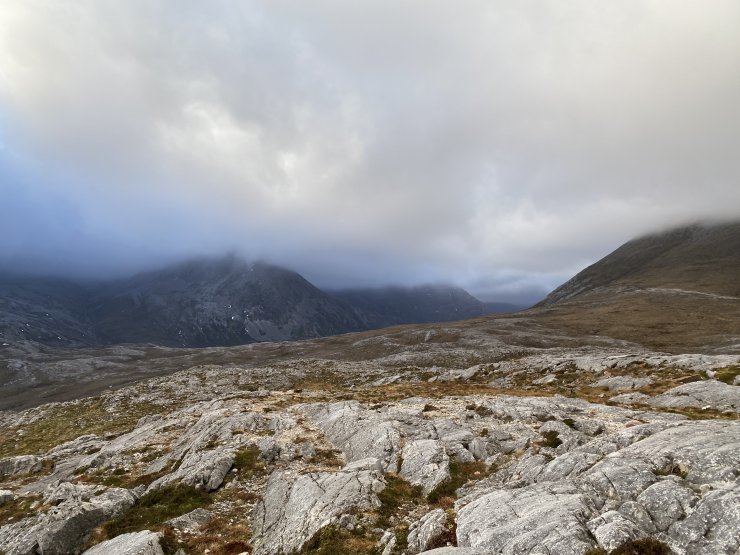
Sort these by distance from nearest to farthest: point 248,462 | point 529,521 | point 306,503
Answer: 1. point 529,521
2. point 306,503
3. point 248,462

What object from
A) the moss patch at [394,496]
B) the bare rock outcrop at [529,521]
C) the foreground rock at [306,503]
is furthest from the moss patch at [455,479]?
the foreground rock at [306,503]

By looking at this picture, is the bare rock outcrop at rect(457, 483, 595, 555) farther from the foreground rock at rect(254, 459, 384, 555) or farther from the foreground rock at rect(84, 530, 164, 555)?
the foreground rock at rect(84, 530, 164, 555)

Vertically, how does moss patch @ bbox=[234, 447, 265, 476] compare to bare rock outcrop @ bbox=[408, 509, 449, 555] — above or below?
below

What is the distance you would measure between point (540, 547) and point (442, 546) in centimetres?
416

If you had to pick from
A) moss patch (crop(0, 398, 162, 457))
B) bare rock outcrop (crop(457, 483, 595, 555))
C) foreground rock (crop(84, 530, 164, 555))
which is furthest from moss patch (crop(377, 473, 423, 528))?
moss patch (crop(0, 398, 162, 457))

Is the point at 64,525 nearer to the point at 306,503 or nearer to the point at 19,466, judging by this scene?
the point at 306,503

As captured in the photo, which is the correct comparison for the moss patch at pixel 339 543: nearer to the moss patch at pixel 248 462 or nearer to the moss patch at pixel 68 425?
the moss patch at pixel 248 462

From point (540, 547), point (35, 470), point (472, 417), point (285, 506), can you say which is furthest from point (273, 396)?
point (540, 547)

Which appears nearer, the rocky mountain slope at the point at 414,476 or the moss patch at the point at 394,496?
the rocky mountain slope at the point at 414,476

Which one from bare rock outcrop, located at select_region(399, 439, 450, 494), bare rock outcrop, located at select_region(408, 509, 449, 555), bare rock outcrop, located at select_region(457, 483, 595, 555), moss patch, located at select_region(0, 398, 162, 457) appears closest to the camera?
bare rock outcrop, located at select_region(457, 483, 595, 555)

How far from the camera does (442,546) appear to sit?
56.4 ft

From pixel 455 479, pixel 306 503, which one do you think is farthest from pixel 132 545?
pixel 455 479

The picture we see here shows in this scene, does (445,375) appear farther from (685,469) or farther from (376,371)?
(685,469)

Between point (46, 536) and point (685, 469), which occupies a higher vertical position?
point (685, 469)
